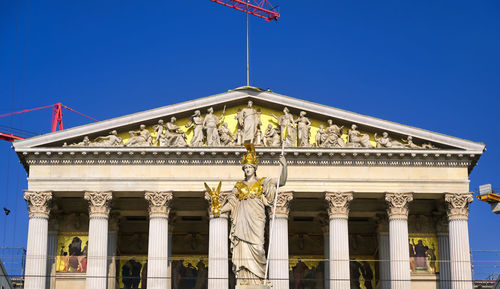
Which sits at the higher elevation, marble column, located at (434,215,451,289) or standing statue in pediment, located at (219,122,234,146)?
standing statue in pediment, located at (219,122,234,146)

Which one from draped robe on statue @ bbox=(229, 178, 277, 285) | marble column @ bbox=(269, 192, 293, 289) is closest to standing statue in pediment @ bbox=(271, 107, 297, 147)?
marble column @ bbox=(269, 192, 293, 289)

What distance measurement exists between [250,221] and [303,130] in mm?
30637

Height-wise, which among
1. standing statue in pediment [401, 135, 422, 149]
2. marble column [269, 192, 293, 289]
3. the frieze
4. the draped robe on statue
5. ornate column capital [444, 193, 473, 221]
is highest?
standing statue in pediment [401, 135, 422, 149]

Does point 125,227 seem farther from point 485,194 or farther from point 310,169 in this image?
point 485,194

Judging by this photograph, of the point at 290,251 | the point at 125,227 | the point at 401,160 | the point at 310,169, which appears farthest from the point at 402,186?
the point at 125,227

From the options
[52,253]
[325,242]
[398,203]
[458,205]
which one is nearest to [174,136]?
[52,253]

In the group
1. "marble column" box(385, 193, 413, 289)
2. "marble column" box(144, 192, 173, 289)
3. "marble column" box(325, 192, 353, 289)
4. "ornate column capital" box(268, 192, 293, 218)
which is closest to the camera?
"marble column" box(144, 192, 173, 289)

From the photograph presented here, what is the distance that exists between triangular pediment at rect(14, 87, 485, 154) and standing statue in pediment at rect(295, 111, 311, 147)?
0.05m

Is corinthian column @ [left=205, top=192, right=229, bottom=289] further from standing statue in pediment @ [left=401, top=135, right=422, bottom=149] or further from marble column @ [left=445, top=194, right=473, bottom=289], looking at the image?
marble column @ [left=445, top=194, right=473, bottom=289]

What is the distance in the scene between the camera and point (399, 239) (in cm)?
5088

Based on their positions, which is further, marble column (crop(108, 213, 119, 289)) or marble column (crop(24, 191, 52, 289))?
marble column (crop(108, 213, 119, 289))

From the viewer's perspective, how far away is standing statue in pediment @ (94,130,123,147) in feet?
169

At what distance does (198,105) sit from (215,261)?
336 inches

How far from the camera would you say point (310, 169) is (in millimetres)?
51719
